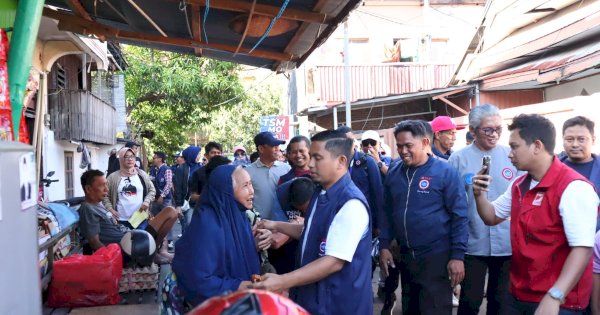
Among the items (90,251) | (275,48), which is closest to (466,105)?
(275,48)

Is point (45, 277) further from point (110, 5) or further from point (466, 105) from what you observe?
point (466, 105)

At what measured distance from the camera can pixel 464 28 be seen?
24531mm

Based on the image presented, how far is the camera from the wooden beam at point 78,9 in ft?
17.7

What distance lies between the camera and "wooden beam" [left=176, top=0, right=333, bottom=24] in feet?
17.5

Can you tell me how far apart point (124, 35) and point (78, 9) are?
845 millimetres

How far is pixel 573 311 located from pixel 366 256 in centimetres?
119

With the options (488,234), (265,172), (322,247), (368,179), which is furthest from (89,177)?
(488,234)

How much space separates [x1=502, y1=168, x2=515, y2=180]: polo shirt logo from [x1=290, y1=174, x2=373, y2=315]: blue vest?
2.06 metres

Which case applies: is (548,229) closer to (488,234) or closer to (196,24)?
(488,234)

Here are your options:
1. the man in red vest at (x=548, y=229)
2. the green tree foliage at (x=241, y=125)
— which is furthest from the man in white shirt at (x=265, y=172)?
the green tree foliage at (x=241, y=125)

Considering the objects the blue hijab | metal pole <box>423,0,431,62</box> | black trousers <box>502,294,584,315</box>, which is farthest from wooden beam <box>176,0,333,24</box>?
metal pole <box>423,0,431,62</box>

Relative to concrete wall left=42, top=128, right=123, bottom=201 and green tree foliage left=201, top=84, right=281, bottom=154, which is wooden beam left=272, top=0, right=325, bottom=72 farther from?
green tree foliage left=201, top=84, right=281, bottom=154

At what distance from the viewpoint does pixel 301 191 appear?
474 centimetres

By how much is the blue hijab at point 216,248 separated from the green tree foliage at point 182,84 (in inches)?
625
